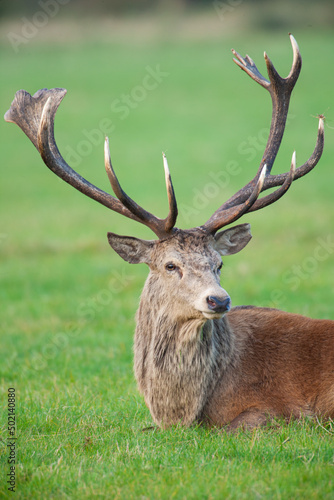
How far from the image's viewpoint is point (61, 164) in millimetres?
5988

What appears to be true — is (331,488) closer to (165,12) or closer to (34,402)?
(34,402)

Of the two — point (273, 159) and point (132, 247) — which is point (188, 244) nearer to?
point (132, 247)

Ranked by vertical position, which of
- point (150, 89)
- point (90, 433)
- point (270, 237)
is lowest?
point (90, 433)

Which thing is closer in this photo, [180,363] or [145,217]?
[180,363]

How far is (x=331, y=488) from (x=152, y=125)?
2821cm

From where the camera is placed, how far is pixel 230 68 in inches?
1528

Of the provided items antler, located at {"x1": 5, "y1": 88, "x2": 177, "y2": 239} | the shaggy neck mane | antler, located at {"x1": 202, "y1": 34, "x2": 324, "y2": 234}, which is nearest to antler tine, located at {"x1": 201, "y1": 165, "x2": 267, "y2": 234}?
antler, located at {"x1": 202, "y1": 34, "x2": 324, "y2": 234}

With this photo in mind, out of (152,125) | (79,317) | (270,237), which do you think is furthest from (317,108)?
(79,317)

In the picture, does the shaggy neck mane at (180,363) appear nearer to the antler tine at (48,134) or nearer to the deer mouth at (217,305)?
the deer mouth at (217,305)

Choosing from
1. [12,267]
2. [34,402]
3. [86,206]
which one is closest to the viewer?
[34,402]

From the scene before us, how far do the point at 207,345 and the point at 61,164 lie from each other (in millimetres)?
1914

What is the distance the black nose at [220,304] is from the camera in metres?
4.87

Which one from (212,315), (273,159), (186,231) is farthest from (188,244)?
(273,159)

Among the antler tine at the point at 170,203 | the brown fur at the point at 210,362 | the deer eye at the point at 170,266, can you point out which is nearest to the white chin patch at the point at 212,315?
the brown fur at the point at 210,362
